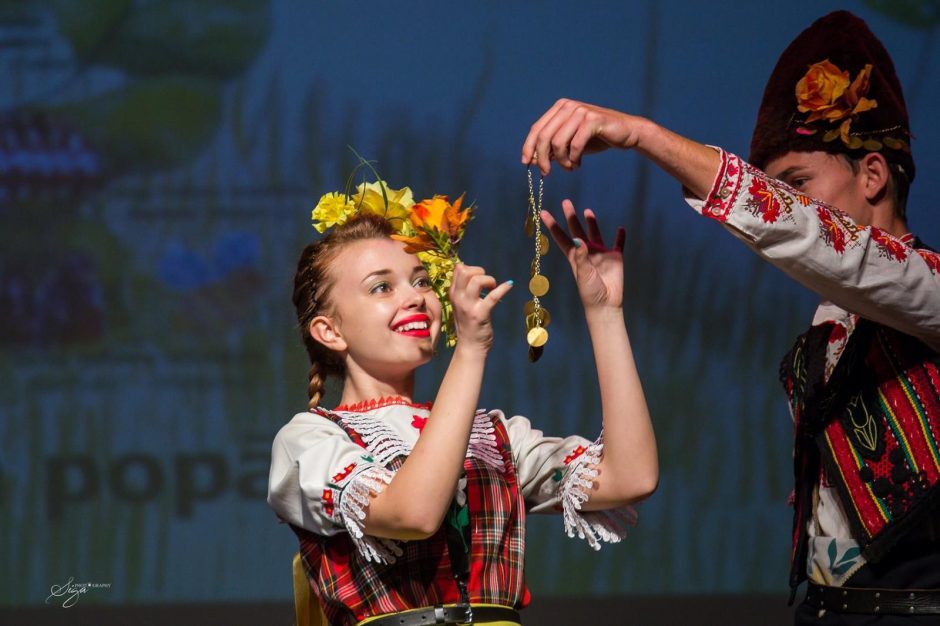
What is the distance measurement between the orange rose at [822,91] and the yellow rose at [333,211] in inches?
30.9

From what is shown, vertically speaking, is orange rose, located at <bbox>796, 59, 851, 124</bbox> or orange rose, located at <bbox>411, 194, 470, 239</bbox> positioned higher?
orange rose, located at <bbox>796, 59, 851, 124</bbox>

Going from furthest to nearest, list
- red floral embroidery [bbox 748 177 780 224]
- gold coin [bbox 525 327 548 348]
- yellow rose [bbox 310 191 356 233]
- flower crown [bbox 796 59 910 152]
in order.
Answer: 1. yellow rose [bbox 310 191 356 233]
2. flower crown [bbox 796 59 910 152]
3. gold coin [bbox 525 327 548 348]
4. red floral embroidery [bbox 748 177 780 224]

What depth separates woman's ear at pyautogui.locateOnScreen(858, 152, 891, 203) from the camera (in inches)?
70.6

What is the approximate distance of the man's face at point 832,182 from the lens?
1785 mm

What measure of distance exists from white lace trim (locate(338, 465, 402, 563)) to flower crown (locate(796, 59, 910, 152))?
0.92 m

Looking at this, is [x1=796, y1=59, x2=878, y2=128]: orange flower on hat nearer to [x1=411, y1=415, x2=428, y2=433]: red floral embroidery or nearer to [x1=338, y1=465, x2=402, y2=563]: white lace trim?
[x1=411, y1=415, x2=428, y2=433]: red floral embroidery

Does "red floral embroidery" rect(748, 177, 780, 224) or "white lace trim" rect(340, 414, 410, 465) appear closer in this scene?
"red floral embroidery" rect(748, 177, 780, 224)

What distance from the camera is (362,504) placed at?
1.46 meters

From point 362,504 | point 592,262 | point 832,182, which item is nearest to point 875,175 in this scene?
point 832,182

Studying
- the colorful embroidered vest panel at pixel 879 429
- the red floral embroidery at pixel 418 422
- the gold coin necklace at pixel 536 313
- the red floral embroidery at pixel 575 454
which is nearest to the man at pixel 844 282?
the colorful embroidered vest panel at pixel 879 429

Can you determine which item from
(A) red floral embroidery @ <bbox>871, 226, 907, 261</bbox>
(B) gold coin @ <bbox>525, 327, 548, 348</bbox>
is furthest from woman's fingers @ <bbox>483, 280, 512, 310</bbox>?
(A) red floral embroidery @ <bbox>871, 226, 907, 261</bbox>

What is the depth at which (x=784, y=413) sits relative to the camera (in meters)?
3.27

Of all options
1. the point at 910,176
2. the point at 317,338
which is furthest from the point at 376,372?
the point at 910,176

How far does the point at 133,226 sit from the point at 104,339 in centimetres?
33
